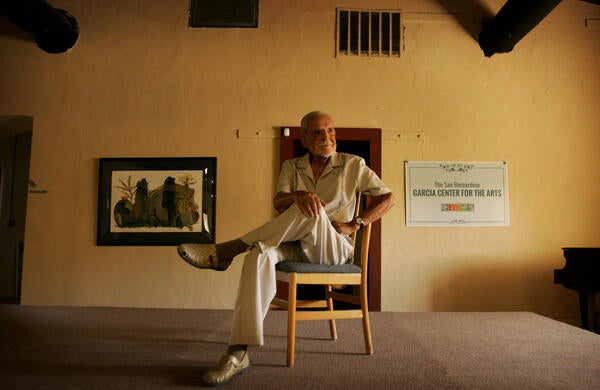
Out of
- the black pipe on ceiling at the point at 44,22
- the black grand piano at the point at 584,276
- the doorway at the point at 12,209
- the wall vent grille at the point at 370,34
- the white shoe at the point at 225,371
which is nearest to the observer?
the white shoe at the point at 225,371

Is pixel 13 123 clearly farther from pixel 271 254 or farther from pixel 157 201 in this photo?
pixel 271 254

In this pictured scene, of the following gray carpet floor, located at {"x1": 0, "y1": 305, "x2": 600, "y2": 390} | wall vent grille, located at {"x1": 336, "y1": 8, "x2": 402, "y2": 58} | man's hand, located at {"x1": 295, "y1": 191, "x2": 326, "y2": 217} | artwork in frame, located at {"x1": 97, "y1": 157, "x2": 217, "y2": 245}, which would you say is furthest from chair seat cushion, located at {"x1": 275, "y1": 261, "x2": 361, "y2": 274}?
wall vent grille, located at {"x1": 336, "y1": 8, "x2": 402, "y2": 58}

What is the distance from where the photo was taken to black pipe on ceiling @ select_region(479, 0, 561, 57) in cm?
402

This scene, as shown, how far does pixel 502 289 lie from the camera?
15.3 ft

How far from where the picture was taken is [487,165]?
15.6 ft

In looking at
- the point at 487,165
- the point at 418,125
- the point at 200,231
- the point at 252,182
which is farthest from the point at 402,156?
the point at 200,231

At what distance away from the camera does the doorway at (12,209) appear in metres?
6.34

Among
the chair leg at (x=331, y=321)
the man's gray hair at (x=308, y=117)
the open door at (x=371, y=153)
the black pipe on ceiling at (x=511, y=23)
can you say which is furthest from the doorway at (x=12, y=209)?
the black pipe on ceiling at (x=511, y=23)

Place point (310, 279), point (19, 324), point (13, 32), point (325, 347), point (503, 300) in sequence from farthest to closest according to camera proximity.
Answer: point (13, 32), point (503, 300), point (19, 324), point (325, 347), point (310, 279)

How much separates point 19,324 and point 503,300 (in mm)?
4440

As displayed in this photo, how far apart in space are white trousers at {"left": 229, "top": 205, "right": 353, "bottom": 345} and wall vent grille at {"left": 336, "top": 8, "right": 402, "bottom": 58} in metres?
3.09

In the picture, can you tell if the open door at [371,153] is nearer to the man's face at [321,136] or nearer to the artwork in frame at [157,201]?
the artwork in frame at [157,201]

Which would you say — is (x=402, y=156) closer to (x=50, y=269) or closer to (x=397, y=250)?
(x=397, y=250)

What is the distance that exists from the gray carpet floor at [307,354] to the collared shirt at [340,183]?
85cm
